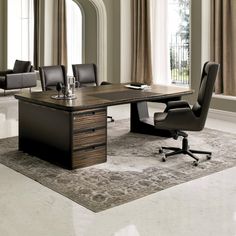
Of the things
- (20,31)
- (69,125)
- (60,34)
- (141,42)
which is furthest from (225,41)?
(20,31)

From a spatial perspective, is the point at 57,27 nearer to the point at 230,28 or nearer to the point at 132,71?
the point at 132,71

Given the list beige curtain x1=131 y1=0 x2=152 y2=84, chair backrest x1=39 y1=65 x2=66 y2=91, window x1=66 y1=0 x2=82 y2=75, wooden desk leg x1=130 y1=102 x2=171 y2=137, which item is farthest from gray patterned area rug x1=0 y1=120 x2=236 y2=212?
window x1=66 y1=0 x2=82 y2=75

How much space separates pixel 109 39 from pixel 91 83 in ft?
7.08

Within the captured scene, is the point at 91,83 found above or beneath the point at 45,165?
above

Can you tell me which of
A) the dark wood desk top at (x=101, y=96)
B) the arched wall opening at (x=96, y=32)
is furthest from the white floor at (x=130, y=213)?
the arched wall opening at (x=96, y=32)

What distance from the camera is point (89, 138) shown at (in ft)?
16.0

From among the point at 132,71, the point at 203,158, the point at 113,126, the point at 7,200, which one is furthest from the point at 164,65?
the point at 7,200

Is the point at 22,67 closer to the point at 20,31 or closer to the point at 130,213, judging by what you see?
the point at 20,31

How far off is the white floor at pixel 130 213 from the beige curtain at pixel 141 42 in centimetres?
510

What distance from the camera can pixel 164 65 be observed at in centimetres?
921

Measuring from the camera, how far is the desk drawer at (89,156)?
477 cm

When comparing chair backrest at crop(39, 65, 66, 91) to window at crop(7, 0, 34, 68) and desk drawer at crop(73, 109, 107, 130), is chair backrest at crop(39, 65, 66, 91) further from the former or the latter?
window at crop(7, 0, 34, 68)

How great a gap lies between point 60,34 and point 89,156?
702 centimetres

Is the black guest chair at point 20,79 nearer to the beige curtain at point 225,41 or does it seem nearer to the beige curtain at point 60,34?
the beige curtain at point 60,34
